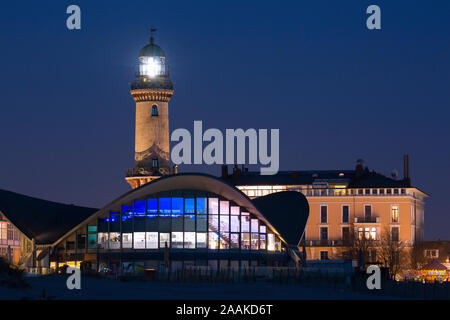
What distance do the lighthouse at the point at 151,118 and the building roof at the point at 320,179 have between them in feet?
63.5

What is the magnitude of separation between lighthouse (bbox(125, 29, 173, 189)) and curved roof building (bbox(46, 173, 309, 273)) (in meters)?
25.1

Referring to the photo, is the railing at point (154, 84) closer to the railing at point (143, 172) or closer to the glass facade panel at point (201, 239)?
the railing at point (143, 172)

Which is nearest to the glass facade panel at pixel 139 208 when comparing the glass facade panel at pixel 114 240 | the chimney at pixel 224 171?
the glass facade panel at pixel 114 240

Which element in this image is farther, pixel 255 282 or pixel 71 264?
pixel 71 264

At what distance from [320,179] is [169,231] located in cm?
4716

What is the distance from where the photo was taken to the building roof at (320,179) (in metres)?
129

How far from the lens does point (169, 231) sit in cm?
8694

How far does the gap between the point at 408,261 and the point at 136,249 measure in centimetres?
3996

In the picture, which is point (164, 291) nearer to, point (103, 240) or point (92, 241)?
point (103, 240)

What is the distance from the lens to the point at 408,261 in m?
119
